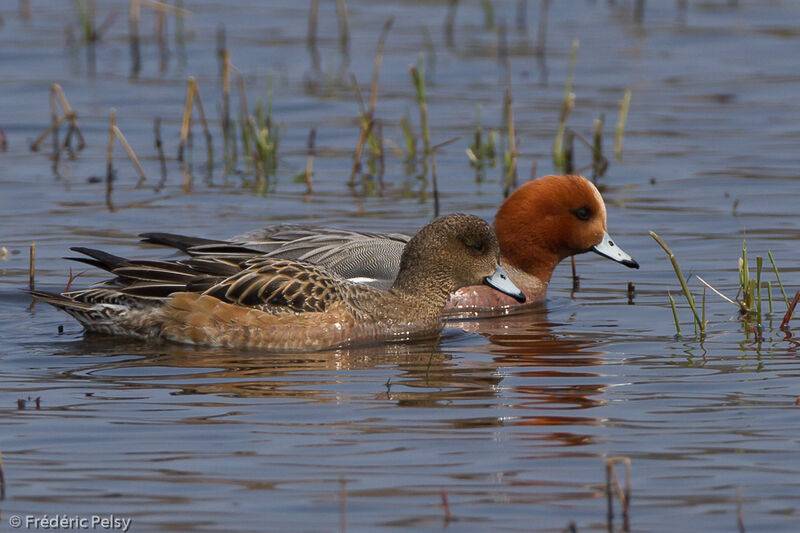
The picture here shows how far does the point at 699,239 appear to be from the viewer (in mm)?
9938

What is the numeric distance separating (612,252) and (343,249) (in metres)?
1.63

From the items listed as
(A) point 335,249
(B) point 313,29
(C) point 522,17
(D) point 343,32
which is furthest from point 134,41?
(A) point 335,249

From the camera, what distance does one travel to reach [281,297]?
7.51 metres

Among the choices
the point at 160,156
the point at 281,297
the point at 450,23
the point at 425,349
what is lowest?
the point at 425,349

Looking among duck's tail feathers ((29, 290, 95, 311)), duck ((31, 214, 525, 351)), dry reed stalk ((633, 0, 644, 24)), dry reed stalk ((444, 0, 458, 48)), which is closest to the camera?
duck ((31, 214, 525, 351))

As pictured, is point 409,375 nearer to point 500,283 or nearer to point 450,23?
point 500,283

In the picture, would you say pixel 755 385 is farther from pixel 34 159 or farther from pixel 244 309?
pixel 34 159

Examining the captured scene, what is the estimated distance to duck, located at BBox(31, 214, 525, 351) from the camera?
745 cm

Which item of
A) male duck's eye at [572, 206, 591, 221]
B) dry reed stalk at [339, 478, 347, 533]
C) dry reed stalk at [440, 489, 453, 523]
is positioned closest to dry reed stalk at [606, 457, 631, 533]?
dry reed stalk at [440, 489, 453, 523]

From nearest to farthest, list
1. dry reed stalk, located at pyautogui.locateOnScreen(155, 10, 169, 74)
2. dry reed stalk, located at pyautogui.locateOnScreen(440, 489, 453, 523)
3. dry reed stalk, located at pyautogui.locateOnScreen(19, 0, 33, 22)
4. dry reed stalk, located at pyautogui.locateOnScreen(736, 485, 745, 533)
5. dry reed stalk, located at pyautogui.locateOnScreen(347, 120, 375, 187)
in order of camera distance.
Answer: dry reed stalk, located at pyautogui.locateOnScreen(736, 485, 745, 533) < dry reed stalk, located at pyautogui.locateOnScreen(440, 489, 453, 523) < dry reed stalk, located at pyautogui.locateOnScreen(347, 120, 375, 187) < dry reed stalk, located at pyautogui.locateOnScreen(155, 10, 169, 74) < dry reed stalk, located at pyautogui.locateOnScreen(19, 0, 33, 22)

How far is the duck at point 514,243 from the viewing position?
8.68m

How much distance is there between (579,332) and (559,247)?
1362mm

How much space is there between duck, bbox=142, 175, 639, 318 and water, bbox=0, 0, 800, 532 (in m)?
0.26

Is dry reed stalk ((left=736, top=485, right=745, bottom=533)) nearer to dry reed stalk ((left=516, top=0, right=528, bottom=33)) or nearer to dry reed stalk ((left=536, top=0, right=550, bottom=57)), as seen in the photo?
dry reed stalk ((left=536, top=0, right=550, bottom=57))
